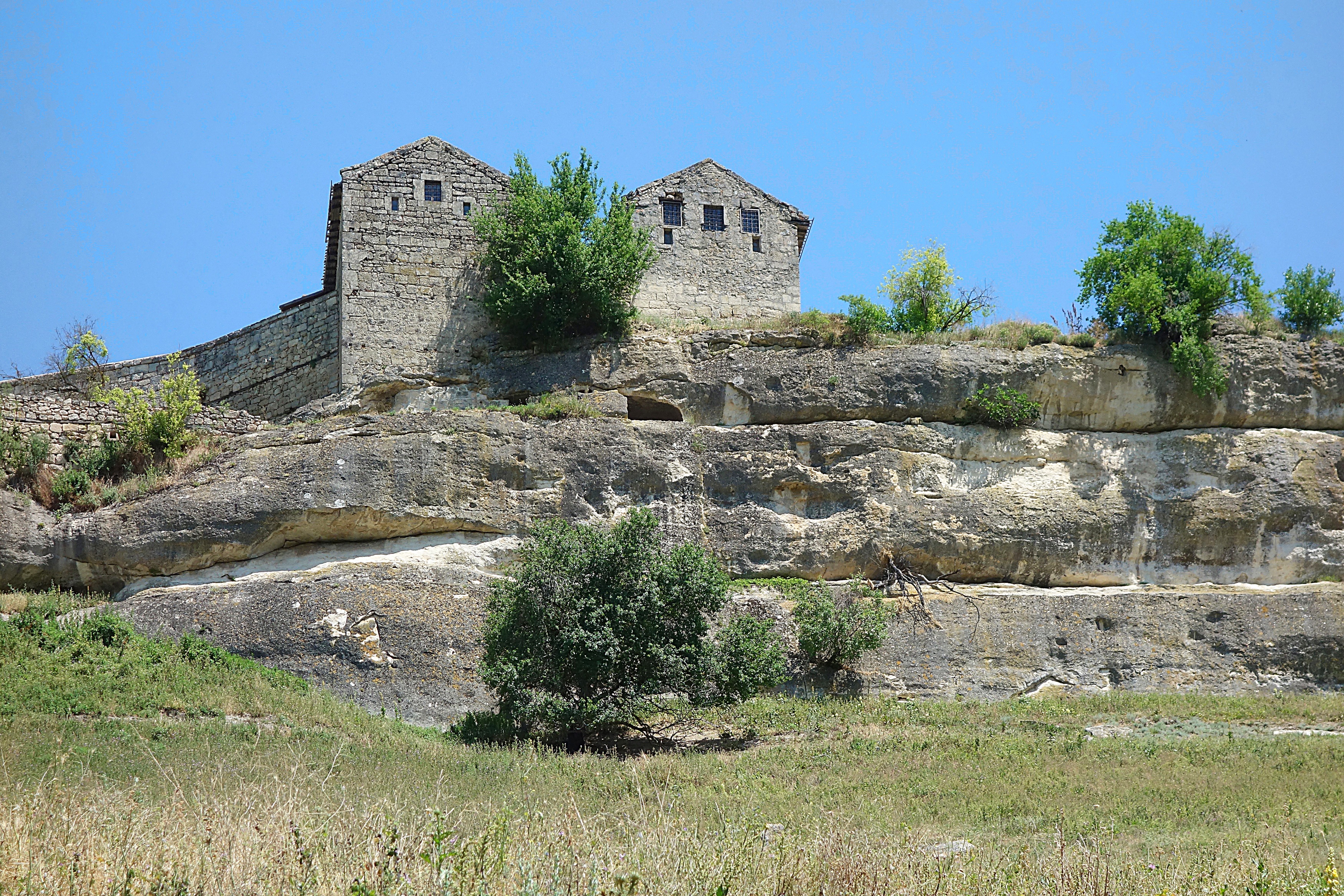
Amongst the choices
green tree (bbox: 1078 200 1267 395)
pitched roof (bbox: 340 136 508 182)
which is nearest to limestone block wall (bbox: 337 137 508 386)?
pitched roof (bbox: 340 136 508 182)

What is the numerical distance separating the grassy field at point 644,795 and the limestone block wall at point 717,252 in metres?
11.2

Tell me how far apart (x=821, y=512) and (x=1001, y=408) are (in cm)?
434

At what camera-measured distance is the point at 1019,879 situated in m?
9.41

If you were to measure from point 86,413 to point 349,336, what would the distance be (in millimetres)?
5250

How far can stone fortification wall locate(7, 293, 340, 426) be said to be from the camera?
2627cm

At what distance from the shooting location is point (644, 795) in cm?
1416

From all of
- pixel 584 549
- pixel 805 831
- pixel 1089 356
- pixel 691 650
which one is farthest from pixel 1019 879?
pixel 1089 356

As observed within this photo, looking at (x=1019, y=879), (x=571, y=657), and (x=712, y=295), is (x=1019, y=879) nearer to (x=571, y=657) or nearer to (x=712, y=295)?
(x=571, y=657)

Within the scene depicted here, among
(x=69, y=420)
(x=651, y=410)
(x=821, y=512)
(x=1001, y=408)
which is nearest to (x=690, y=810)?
(x=821, y=512)

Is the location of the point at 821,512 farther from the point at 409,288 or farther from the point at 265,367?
the point at 265,367

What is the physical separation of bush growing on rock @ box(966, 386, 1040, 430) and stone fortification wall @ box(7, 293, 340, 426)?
13.2 meters

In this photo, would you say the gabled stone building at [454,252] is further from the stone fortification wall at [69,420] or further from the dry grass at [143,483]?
the dry grass at [143,483]

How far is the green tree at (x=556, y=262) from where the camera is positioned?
25375 mm

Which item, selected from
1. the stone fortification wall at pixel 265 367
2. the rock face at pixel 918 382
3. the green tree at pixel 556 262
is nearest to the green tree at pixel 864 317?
the rock face at pixel 918 382
